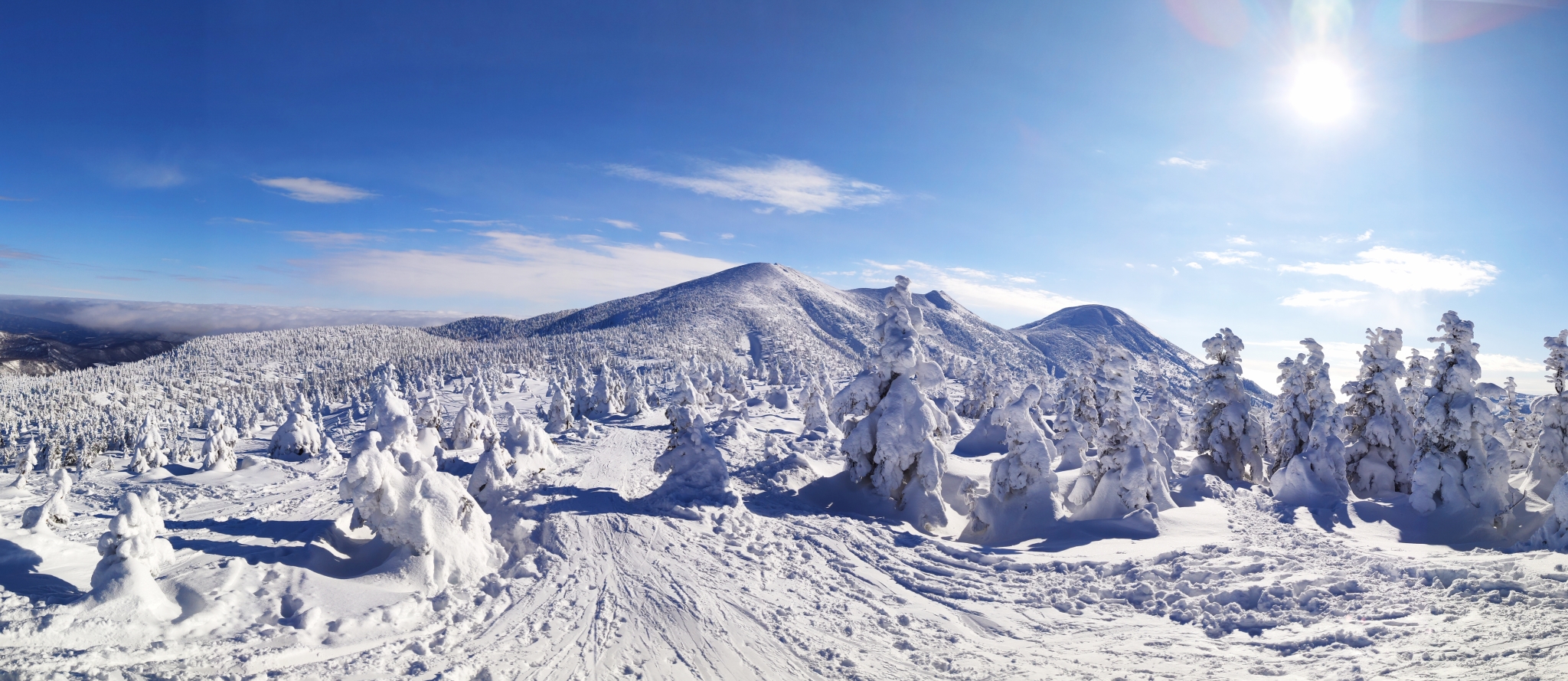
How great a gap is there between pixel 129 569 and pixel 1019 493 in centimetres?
2435

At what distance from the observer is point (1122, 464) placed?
22.0m

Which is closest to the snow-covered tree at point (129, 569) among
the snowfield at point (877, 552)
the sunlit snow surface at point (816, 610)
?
the snowfield at point (877, 552)

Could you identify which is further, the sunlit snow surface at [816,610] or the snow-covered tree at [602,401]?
the snow-covered tree at [602,401]

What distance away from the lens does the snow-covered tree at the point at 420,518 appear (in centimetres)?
1453

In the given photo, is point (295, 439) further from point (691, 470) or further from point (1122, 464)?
point (1122, 464)

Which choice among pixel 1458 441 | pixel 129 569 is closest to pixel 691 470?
pixel 129 569

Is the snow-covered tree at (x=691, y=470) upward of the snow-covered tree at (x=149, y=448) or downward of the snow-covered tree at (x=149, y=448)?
upward

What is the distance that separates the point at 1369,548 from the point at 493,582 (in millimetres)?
23015

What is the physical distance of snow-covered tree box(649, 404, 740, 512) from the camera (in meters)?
22.5

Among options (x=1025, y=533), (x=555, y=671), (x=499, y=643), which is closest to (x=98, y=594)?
(x=499, y=643)

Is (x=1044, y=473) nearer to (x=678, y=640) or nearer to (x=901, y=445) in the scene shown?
(x=901, y=445)

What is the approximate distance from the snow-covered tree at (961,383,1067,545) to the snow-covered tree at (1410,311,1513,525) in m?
12.7

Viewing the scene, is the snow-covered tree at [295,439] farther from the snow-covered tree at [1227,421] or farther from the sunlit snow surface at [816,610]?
the snow-covered tree at [1227,421]

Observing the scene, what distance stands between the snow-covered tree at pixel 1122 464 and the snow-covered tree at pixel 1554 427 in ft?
41.8
